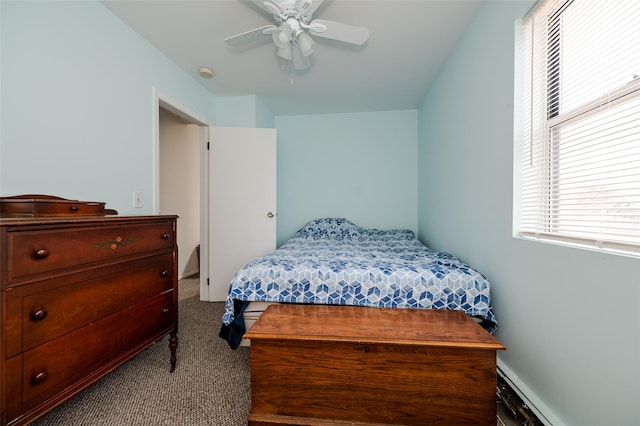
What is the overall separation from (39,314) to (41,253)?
0.21 m

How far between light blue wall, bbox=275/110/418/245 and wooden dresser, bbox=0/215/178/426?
7.63ft

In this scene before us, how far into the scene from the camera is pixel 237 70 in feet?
7.70

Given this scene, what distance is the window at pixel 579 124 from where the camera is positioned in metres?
0.80

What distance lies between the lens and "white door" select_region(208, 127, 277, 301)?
2705 millimetres

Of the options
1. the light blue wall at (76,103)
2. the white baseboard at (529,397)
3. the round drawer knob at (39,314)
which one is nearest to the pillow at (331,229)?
the light blue wall at (76,103)


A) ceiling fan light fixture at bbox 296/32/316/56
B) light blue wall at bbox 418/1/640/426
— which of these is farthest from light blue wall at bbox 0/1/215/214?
light blue wall at bbox 418/1/640/426

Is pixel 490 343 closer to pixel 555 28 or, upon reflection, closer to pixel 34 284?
pixel 555 28

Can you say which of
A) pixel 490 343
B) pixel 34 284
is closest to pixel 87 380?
pixel 34 284

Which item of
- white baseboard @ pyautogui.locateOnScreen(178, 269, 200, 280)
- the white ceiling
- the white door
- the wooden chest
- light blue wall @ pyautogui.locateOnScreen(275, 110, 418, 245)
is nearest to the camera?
the wooden chest

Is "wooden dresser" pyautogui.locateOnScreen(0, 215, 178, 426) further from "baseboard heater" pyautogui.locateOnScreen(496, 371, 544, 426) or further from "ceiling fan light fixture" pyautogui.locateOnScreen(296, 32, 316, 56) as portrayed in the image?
"baseboard heater" pyautogui.locateOnScreen(496, 371, 544, 426)

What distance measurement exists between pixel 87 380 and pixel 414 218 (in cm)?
335

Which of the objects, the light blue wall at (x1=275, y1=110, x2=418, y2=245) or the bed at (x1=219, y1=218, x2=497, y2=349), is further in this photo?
the light blue wall at (x1=275, y1=110, x2=418, y2=245)

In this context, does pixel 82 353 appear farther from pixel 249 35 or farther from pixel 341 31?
pixel 341 31

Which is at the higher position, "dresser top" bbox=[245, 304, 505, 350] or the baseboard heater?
"dresser top" bbox=[245, 304, 505, 350]
